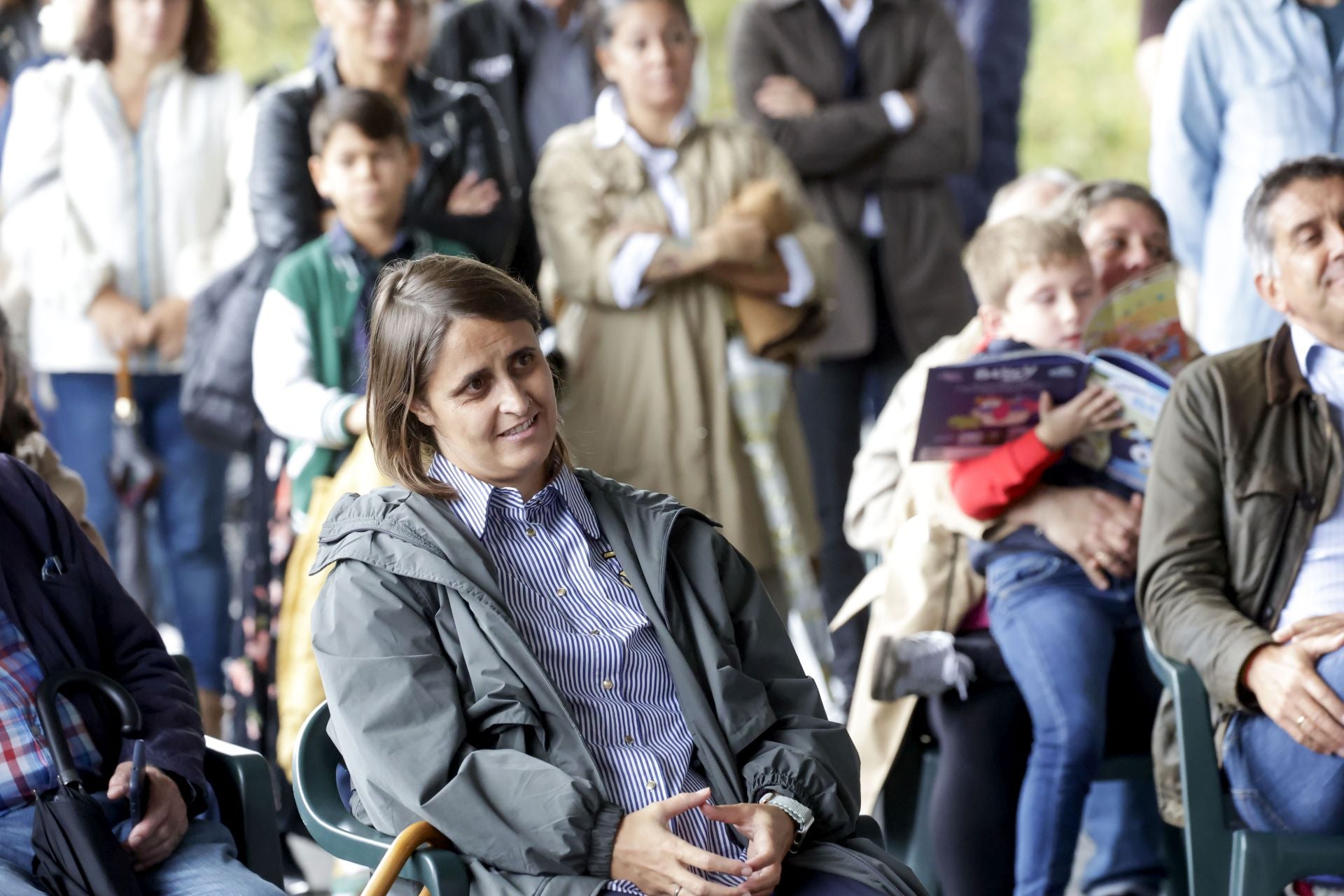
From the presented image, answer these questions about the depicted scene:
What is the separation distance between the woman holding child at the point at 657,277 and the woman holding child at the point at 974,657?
52 cm

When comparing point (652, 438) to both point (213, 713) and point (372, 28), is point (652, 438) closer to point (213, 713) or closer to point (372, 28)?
point (372, 28)

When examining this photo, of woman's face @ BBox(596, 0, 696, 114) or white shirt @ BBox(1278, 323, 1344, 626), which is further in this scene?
woman's face @ BBox(596, 0, 696, 114)

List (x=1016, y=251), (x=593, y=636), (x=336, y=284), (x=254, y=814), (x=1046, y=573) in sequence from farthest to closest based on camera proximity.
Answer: (x=336, y=284) → (x=1016, y=251) → (x=1046, y=573) → (x=254, y=814) → (x=593, y=636)

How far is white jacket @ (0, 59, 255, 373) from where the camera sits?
3.99m

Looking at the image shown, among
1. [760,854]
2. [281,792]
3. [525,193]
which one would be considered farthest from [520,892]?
[525,193]

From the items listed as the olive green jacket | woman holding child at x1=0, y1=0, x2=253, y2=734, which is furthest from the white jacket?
the olive green jacket

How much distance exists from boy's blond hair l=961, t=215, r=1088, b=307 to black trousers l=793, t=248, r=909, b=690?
124 centimetres

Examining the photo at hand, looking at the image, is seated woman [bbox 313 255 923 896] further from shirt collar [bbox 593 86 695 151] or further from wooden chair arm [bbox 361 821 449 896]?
shirt collar [bbox 593 86 695 151]

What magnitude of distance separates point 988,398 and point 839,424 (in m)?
1.47

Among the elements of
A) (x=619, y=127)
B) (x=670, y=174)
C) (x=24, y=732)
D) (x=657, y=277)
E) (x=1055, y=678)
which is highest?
(x=619, y=127)

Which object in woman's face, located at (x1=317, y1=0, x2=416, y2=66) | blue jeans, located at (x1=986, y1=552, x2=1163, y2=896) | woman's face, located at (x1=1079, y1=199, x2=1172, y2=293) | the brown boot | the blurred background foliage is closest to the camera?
blue jeans, located at (x1=986, y1=552, x2=1163, y2=896)

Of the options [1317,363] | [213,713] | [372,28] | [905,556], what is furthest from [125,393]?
[1317,363]

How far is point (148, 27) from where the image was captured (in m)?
4.02

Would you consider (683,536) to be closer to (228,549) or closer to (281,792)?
(281,792)
